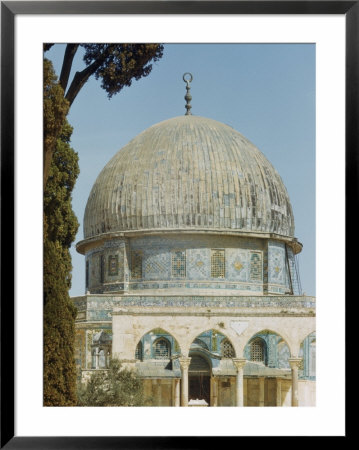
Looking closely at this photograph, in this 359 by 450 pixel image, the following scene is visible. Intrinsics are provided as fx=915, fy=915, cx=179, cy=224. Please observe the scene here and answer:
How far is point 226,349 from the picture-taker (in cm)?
2594

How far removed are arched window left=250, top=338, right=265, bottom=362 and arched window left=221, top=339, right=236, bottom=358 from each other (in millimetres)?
577

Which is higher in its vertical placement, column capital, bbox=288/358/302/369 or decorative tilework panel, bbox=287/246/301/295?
decorative tilework panel, bbox=287/246/301/295

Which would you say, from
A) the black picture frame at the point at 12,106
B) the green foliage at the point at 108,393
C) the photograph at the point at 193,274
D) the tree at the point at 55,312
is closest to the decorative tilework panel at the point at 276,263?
the photograph at the point at 193,274

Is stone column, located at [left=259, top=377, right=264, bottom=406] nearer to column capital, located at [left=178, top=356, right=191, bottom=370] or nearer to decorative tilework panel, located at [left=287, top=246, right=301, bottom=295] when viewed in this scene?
column capital, located at [left=178, top=356, right=191, bottom=370]

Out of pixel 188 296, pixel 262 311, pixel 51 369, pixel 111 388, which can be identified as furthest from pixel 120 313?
pixel 51 369

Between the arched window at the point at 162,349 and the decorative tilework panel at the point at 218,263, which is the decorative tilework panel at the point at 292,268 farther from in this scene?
the arched window at the point at 162,349

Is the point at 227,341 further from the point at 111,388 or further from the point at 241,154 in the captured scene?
the point at 111,388

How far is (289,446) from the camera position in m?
8.60

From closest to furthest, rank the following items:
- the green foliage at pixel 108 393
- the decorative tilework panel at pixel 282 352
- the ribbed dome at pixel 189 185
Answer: the green foliage at pixel 108 393
the decorative tilework panel at pixel 282 352
the ribbed dome at pixel 189 185

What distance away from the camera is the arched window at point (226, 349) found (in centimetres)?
2594

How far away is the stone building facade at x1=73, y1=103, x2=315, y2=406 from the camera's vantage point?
81.3 ft

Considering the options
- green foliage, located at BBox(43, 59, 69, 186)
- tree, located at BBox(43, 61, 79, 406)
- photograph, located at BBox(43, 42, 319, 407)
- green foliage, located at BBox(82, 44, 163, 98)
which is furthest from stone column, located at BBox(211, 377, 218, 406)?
green foliage, located at BBox(43, 59, 69, 186)

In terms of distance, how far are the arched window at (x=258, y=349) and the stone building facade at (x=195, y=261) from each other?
0.05 m

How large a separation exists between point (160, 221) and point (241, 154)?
3457 mm
